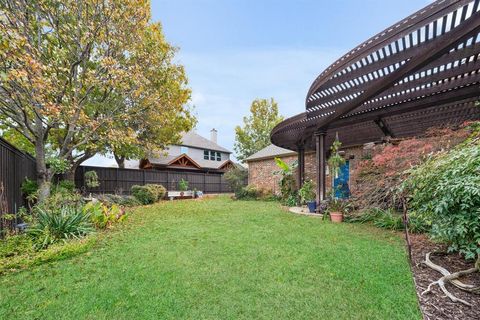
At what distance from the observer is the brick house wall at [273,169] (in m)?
11.7

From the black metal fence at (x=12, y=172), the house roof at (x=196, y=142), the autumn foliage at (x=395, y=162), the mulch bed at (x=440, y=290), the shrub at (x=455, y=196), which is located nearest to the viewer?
the mulch bed at (x=440, y=290)

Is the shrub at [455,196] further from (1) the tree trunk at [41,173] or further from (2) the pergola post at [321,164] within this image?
(1) the tree trunk at [41,173]

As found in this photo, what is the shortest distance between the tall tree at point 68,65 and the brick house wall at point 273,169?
778 cm

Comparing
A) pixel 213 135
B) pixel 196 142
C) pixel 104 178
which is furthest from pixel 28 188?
pixel 213 135

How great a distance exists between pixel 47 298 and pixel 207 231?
344cm

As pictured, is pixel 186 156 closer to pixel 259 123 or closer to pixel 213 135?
pixel 213 135

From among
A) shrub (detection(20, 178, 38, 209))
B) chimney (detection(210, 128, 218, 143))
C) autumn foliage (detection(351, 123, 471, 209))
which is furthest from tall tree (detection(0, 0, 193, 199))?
chimney (detection(210, 128, 218, 143))

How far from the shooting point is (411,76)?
209 inches

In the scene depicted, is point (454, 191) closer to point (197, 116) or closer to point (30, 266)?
point (30, 266)

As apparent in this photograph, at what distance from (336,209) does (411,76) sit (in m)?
4.15

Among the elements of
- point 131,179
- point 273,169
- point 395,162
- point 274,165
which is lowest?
point 131,179

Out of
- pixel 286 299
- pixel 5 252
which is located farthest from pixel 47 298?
pixel 286 299

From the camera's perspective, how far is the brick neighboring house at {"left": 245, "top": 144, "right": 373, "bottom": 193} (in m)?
11.8

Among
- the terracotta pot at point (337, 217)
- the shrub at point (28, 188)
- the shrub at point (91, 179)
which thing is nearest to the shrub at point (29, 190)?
the shrub at point (28, 188)
